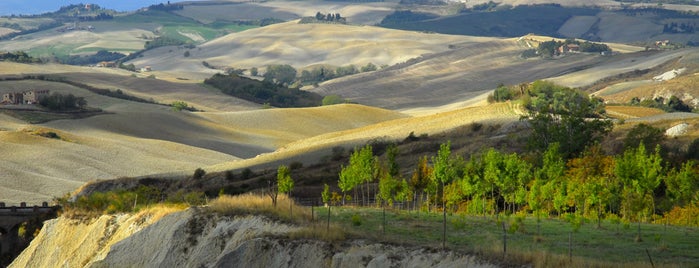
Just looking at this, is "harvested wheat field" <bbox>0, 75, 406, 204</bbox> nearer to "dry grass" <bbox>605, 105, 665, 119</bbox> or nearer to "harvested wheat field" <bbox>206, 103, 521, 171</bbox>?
"harvested wheat field" <bbox>206, 103, 521, 171</bbox>

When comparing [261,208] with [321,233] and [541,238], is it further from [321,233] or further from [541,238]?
[541,238]

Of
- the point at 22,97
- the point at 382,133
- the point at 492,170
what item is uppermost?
the point at 492,170

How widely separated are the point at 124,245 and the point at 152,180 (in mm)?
55346

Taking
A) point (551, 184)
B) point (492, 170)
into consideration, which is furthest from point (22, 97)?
point (551, 184)

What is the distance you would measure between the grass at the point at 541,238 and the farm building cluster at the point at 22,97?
475ft

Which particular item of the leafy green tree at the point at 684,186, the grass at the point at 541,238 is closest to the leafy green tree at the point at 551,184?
the leafy green tree at the point at 684,186

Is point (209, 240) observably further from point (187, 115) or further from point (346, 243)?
point (187, 115)

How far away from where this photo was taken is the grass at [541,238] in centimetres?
3459

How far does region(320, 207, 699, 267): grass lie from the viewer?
3459cm

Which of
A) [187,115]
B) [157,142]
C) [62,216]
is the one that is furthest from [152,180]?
[187,115]

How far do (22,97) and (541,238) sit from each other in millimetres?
159237

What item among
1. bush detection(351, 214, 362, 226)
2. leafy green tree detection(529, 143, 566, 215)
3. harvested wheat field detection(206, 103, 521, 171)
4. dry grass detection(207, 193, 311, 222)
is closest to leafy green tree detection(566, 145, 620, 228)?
leafy green tree detection(529, 143, 566, 215)

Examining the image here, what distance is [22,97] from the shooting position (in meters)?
190

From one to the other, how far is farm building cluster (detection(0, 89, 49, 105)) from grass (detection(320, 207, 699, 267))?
144733 mm
